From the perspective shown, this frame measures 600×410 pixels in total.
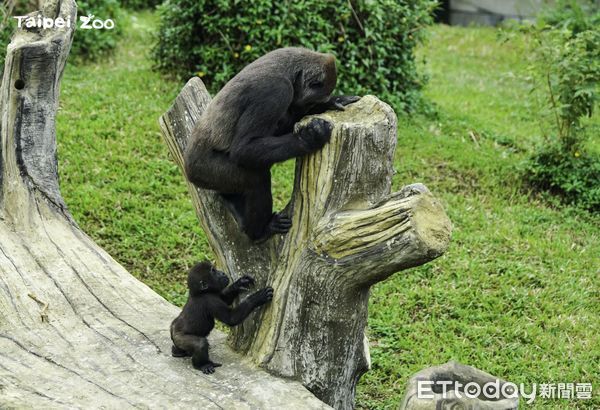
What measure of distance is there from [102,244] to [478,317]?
3258 mm

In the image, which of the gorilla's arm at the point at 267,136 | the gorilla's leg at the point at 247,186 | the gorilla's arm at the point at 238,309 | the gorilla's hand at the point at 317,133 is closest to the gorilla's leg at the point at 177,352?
the gorilla's arm at the point at 238,309

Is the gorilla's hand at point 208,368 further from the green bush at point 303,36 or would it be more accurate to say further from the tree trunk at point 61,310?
the green bush at point 303,36

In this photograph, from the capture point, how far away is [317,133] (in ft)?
14.4

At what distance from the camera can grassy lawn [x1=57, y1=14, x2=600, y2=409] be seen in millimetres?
5988

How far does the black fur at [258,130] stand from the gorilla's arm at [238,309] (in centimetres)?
38

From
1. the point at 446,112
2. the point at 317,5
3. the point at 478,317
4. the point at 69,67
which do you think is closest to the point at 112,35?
the point at 69,67

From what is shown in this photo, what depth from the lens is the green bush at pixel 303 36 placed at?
9086 mm

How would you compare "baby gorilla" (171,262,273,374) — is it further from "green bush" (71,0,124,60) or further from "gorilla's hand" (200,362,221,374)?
"green bush" (71,0,124,60)

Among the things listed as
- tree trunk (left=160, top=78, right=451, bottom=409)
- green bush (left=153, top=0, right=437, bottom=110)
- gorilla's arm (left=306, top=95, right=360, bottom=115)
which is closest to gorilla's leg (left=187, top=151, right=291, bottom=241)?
tree trunk (left=160, top=78, right=451, bottom=409)

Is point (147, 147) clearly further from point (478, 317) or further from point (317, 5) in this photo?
point (478, 317)

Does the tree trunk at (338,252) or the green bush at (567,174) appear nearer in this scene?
the tree trunk at (338,252)

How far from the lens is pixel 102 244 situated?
7.02m

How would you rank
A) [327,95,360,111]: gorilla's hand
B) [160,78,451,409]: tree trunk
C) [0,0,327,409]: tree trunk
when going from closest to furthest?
[160,78,451,409]: tree trunk
[0,0,327,409]: tree trunk
[327,95,360,111]: gorilla's hand

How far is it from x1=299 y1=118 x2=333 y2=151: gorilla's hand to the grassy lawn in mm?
2007
